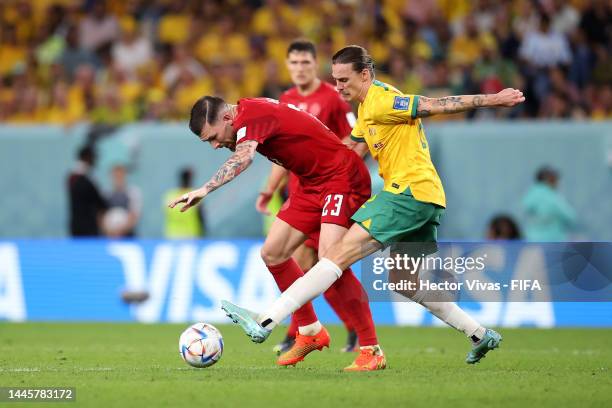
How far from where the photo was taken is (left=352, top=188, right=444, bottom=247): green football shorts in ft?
27.7

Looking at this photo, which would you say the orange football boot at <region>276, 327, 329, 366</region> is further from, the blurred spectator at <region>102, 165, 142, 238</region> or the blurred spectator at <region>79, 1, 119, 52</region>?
the blurred spectator at <region>79, 1, 119, 52</region>

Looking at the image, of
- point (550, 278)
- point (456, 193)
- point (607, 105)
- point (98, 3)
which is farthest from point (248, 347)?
point (98, 3)

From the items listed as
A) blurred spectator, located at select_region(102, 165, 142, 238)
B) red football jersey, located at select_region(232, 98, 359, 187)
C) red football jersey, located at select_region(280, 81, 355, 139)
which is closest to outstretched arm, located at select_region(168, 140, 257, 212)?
red football jersey, located at select_region(232, 98, 359, 187)

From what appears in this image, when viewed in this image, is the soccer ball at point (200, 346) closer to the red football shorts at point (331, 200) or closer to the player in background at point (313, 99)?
the red football shorts at point (331, 200)

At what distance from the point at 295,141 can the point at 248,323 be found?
1.52 metres

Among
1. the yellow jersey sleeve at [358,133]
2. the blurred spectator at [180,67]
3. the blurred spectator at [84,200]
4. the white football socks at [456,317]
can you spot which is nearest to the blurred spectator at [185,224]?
the blurred spectator at [84,200]

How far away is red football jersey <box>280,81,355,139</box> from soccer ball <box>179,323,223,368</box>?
305 centimetres

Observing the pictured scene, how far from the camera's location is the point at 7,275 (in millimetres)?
15859

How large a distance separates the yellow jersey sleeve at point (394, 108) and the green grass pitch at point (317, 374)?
1874 millimetres

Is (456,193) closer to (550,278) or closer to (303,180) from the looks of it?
(550,278)

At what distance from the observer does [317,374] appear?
850cm

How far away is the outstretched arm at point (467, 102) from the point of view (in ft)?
26.5

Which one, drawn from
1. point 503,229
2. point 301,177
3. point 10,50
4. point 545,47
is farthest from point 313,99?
point 10,50

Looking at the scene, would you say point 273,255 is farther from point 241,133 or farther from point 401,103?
point 401,103
